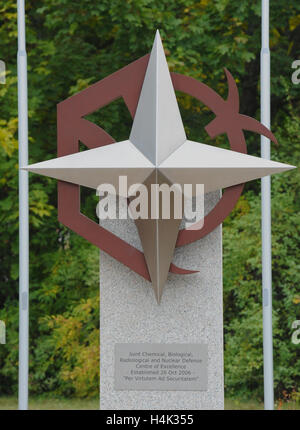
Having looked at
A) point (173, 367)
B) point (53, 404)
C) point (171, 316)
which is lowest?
point (53, 404)

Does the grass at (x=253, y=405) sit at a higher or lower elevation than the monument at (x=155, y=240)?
lower

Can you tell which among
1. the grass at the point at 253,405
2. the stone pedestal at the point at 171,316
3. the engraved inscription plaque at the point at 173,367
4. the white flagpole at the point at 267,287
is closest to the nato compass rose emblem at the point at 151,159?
the stone pedestal at the point at 171,316

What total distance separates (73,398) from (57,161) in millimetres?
7524

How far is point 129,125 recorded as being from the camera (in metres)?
15.5

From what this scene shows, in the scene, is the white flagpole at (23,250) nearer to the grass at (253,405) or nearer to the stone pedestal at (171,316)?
the stone pedestal at (171,316)

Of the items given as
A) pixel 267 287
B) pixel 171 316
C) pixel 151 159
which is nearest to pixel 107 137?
pixel 151 159

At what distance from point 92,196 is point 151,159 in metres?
7.22

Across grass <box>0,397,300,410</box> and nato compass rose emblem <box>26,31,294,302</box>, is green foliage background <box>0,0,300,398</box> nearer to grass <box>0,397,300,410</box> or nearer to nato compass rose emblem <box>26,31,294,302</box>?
grass <box>0,397,300,410</box>

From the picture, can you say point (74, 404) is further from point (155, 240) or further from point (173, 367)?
point (155, 240)

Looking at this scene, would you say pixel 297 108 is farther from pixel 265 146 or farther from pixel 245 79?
pixel 265 146

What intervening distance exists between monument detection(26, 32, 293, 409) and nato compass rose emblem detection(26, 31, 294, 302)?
10mm

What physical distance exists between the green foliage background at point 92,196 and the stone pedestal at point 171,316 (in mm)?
5166

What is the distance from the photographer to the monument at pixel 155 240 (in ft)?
25.8

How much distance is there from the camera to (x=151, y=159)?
7812mm
